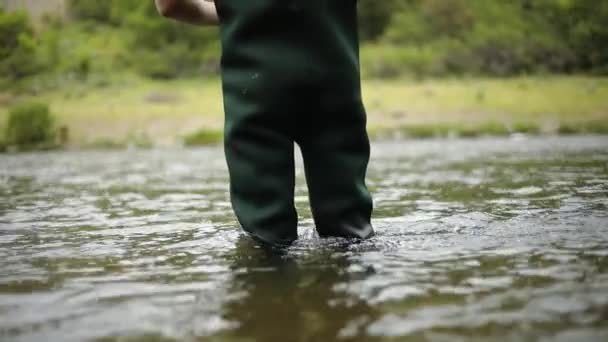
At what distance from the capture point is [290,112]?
129 inches

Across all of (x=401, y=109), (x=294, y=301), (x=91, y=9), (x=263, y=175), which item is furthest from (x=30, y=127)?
(x=91, y=9)

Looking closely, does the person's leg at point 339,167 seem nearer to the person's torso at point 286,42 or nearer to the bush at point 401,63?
the person's torso at point 286,42

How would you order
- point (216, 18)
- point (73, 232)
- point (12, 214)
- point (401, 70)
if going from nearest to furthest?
point (216, 18) → point (73, 232) → point (12, 214) → point (401, 70)

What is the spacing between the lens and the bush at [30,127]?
17.7 m

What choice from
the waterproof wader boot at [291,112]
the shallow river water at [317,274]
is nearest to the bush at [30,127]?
the shallow river water at [317,274]

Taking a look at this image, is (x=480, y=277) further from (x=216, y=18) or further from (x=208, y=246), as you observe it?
(x=216, y=18)

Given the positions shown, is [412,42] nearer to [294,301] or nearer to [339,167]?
[339,167]

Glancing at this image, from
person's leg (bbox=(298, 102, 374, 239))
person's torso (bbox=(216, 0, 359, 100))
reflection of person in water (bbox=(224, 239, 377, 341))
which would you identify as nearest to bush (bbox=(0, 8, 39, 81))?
person's torso (bbox=(216, 0, 359, 100))

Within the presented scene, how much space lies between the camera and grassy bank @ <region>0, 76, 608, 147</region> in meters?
19.6

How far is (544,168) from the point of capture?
7.93m

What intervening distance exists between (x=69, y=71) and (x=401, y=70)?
564 inches

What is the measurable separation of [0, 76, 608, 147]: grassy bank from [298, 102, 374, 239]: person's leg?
52.7 feet

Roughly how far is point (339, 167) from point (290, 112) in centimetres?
38

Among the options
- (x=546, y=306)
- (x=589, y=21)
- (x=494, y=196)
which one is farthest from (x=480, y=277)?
(x=589, y=21)
